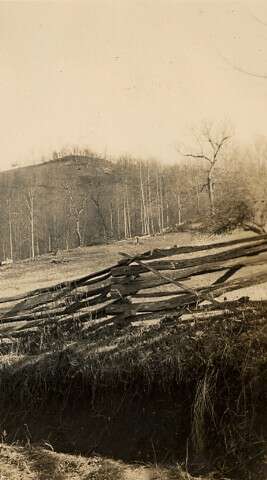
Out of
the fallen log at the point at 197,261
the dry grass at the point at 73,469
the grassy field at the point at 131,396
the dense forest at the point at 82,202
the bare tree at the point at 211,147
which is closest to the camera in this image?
the dry grass at the point at 73,469

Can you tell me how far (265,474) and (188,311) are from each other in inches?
83.2

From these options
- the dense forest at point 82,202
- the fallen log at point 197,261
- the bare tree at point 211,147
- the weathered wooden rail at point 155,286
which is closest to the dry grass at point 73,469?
the weathered wooden rail at point 155,286

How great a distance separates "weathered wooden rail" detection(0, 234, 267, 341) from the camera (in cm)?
549

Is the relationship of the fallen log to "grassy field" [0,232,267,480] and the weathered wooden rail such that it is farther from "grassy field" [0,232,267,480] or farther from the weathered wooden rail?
"grassy field" [0,232,267,480]

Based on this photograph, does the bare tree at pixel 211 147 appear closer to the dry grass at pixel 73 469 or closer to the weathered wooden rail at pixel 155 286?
the weathered wooden rail at pixel 155 286

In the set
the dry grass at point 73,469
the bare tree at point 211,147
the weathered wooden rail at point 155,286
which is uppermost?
the bare tree at point 211,147

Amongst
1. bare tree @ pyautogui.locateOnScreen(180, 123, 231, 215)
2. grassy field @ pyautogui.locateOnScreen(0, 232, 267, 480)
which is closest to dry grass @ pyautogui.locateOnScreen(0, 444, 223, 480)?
grassy field @ pyautogui.locateOnScreen(0, 232, 267, 480)

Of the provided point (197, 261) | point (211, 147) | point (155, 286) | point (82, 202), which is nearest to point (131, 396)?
point (155, 286)

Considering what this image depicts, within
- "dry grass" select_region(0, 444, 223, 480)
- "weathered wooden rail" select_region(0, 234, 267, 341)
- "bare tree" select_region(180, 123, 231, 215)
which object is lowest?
"dry grass" select_region(0, 444, 223, 480)

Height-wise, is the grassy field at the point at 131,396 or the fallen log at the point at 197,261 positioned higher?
the fallen log at the point at 197,261

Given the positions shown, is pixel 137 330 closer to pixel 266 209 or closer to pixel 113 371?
pixel 113 371

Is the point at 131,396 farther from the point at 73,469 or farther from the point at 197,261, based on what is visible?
the point at 197,261

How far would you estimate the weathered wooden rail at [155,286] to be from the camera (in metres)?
5.49

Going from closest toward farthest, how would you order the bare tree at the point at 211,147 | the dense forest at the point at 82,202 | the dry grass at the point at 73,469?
1. the dry grass at the point at 73,469
2. the bare tree at the point at 211,147
3. the dense forest at the point at 82,202
